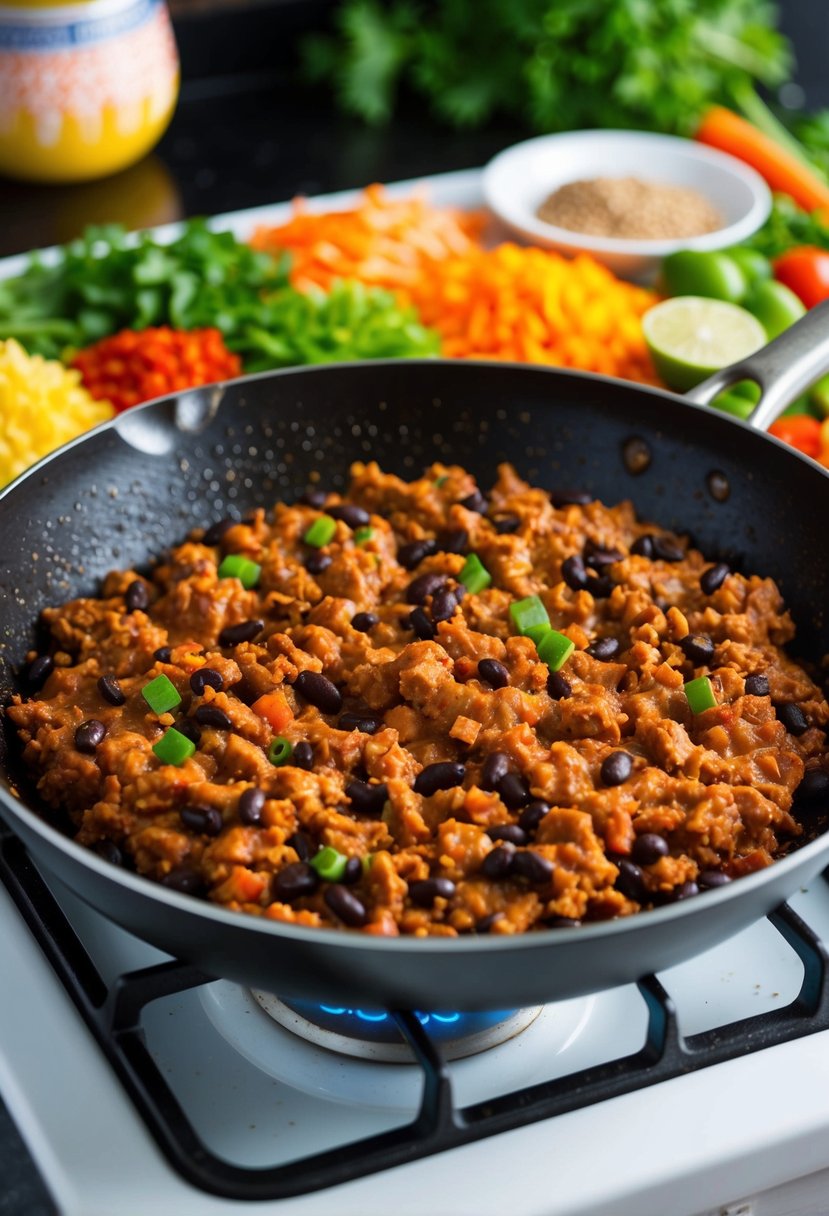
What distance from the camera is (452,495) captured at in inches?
115

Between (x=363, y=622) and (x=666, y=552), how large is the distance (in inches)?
26.9

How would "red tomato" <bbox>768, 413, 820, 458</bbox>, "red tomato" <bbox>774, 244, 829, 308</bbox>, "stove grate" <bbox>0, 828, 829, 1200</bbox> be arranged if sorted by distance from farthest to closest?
1. "red tomato" <bbox>774, 244, 829, 308</bbox>
2. "red tomato" <bbox>768, 413, 820, 458</bbox>
3. "stove grate" <bbox>0, 828, 829, 1200</bbox>

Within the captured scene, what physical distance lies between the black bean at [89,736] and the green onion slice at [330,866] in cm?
49

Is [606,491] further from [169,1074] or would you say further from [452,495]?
[169,1074]

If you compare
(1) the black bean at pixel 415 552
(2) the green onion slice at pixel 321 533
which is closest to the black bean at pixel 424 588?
(1) the black bean at pixel 415 552

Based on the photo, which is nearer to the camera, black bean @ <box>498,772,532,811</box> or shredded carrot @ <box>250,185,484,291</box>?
black bean @ <box>498,772,532,811</box>

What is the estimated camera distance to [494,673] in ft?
7.80

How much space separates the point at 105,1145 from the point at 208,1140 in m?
0.16

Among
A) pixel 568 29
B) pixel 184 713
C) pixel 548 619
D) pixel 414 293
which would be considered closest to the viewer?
pixel 184 713

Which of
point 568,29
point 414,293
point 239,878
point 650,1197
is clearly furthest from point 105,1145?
point 568,29

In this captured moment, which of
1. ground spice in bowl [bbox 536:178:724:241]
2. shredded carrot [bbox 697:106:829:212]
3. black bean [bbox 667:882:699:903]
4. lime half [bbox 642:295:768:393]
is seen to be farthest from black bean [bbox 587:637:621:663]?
shredded carrot [bbox 697:106:829:212]

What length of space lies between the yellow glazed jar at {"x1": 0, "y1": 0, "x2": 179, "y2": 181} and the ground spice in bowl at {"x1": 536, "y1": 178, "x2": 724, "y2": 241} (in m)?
1.36

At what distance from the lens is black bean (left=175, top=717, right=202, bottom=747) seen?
7.63ft

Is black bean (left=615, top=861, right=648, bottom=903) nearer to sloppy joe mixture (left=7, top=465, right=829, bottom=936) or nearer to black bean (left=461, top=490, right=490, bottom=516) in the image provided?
sloppy joe mixture (left=7, top=465, right=829, bottom=936)
